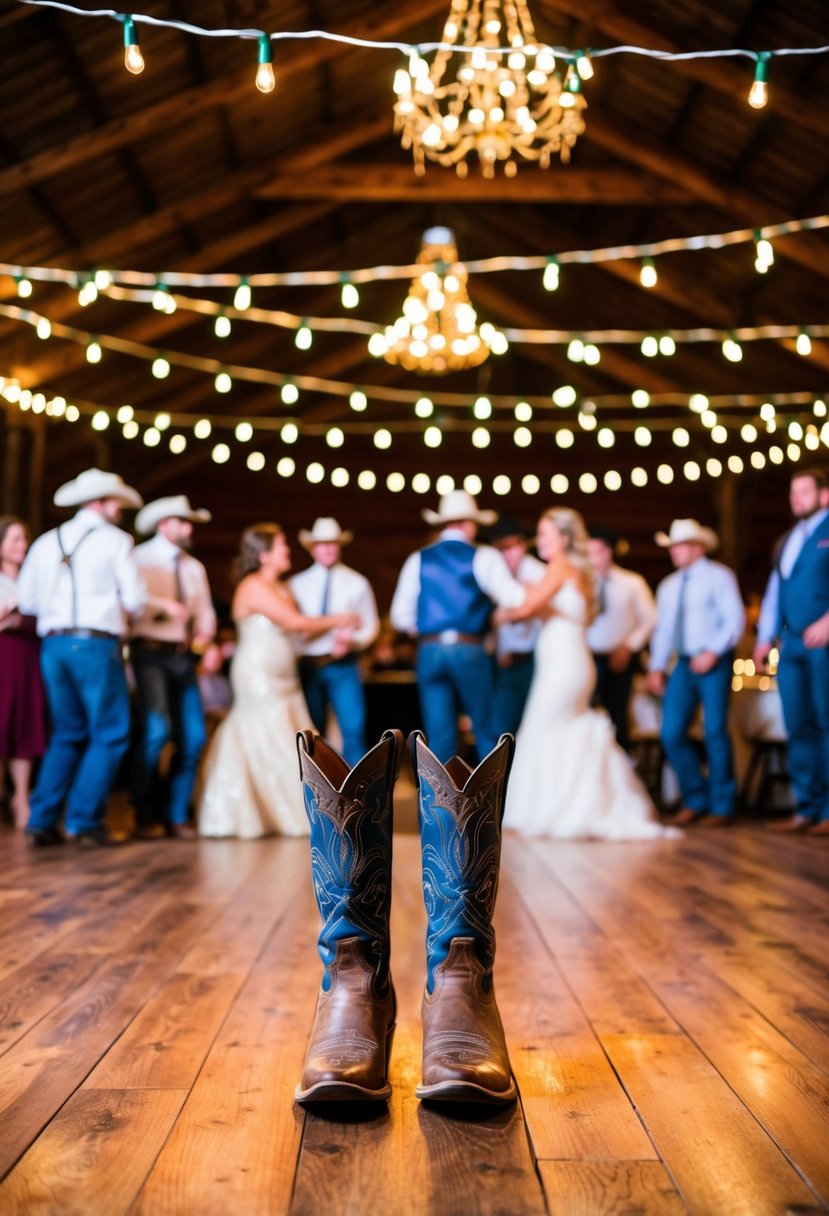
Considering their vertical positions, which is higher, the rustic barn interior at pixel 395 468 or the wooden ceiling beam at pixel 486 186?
the wooden ceiling beam at pixel 486 186

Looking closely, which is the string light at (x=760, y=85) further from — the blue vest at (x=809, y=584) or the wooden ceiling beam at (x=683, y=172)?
the wooden ceiling beam at (x=683, y=172)

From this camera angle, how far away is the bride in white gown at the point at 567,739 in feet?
16.7

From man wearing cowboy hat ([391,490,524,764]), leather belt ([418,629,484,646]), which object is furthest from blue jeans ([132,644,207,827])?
leather belt ([418,629,484,646])

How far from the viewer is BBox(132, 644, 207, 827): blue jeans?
16.8 feet

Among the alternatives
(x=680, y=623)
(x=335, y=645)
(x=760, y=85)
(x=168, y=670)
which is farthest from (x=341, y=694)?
(x=760, y=85)

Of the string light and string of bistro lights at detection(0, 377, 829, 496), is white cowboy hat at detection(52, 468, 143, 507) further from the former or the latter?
string of bistro lights at detection(0, 377, 829, 496)

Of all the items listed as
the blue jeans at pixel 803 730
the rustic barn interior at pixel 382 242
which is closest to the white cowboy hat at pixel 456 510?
the blue jeans at pixel 803 730

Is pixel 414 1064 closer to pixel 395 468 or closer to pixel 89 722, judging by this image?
pixel 89 722

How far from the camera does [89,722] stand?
4840 mm

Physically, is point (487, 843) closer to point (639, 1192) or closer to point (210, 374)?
point (639, 1192)

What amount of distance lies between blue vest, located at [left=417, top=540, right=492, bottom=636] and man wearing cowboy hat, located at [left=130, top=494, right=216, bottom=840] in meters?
0.97

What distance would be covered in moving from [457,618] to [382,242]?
25.8 ft

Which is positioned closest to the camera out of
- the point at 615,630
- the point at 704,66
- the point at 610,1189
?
the point at 610,1189

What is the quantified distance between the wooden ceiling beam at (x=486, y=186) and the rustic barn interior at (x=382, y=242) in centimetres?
2
